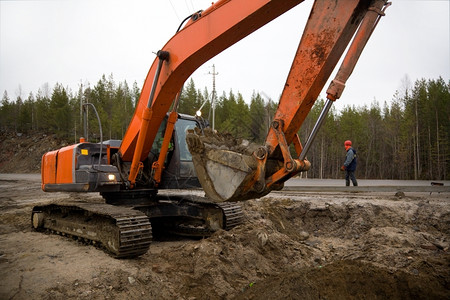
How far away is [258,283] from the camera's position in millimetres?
3934

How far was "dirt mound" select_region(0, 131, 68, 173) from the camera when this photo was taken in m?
38.7

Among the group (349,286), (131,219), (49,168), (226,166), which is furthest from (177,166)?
(349,286)

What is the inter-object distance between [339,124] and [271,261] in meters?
44.1

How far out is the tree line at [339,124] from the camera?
36562 millimetres

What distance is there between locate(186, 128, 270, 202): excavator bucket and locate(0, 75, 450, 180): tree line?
81.0ft

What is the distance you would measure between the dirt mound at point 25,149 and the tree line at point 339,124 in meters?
1.90

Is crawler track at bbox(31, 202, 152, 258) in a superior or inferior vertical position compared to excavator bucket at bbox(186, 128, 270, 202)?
inferior

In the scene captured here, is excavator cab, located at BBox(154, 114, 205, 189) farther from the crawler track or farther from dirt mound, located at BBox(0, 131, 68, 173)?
dirt mound, located at BBox(0, 131, 68, 173)

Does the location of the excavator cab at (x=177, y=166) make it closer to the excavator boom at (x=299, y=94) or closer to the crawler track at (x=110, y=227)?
the crawler track at (x=110, y=227)

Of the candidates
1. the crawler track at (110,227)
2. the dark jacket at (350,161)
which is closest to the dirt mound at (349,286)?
the crawler track at (110,227)

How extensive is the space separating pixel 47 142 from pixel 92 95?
11556 millimetres

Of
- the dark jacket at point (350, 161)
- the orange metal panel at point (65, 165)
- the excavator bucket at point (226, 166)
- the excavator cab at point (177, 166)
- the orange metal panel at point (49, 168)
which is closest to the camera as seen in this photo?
the excavator bucket at point (226, 166)

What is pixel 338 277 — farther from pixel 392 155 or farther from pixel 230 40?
pixel 392 155

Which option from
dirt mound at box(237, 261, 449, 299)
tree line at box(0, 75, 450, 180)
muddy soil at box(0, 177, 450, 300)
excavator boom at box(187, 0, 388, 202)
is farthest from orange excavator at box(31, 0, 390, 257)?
tree line at box(0, 75, 450, 180)
